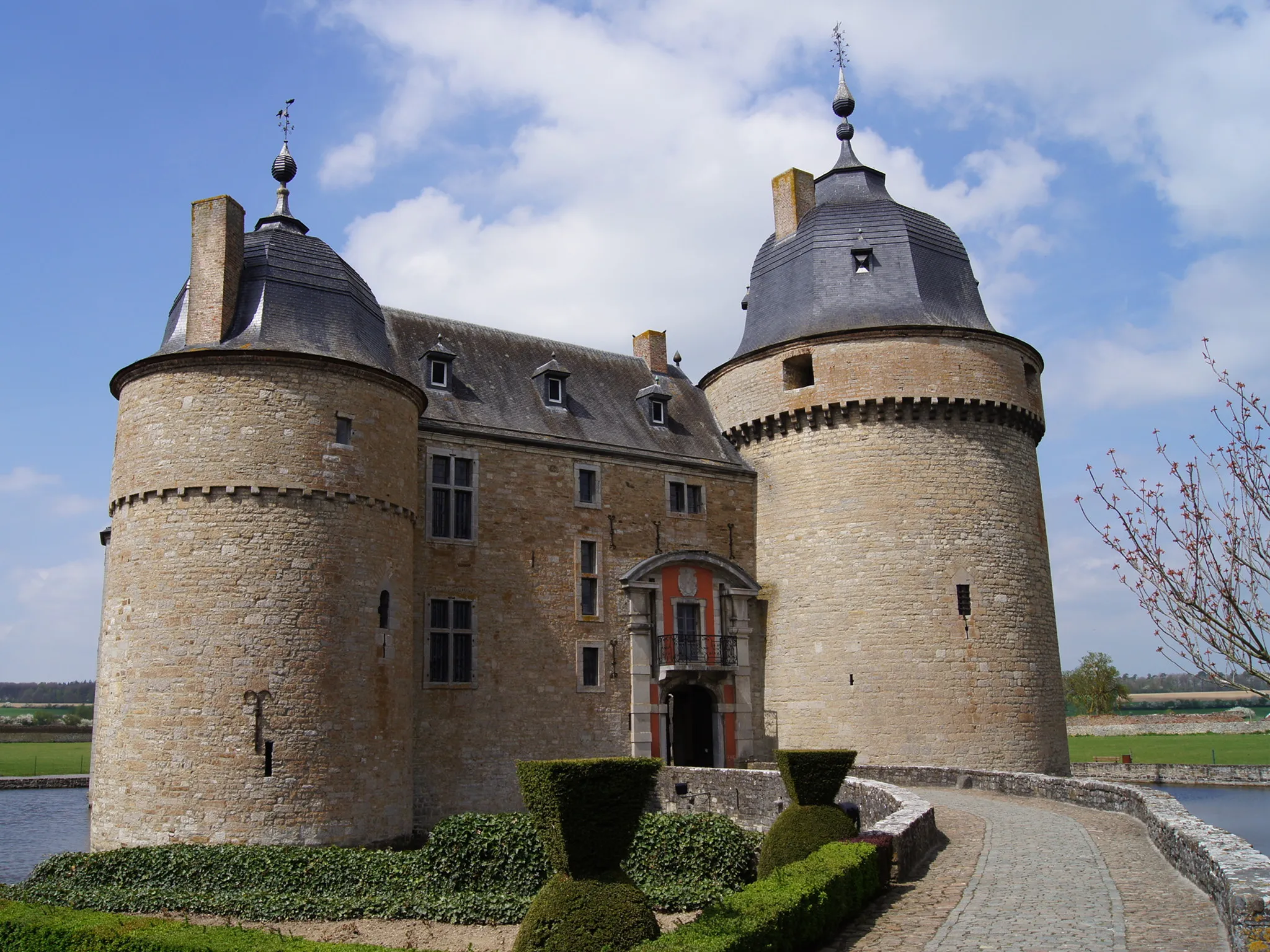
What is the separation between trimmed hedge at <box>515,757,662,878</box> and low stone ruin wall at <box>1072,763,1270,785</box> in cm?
2738

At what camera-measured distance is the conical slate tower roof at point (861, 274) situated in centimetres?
2558

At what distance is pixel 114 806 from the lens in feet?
56.4

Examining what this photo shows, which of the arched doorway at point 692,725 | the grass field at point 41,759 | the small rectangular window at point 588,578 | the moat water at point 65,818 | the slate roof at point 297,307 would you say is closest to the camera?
the slate roof at point 297,307

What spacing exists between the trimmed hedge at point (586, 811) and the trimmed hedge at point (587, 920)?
212 mm

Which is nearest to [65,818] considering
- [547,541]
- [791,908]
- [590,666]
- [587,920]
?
[590,666]

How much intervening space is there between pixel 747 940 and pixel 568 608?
15611mm

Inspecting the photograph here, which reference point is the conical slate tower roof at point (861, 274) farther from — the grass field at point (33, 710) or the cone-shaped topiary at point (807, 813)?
the grass field at point (33, 710)

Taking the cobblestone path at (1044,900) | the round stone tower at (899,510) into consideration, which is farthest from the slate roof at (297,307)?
the cobblestone path at (1044,900)

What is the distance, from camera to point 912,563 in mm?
23859

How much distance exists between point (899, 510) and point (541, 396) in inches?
348

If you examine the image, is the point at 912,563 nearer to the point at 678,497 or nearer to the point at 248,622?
the point at 678,497

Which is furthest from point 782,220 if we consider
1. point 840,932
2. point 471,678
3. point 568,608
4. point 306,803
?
point 840,932

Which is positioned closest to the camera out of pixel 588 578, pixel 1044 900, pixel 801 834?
pixel 1044 900

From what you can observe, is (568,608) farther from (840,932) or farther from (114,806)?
(840,932)
